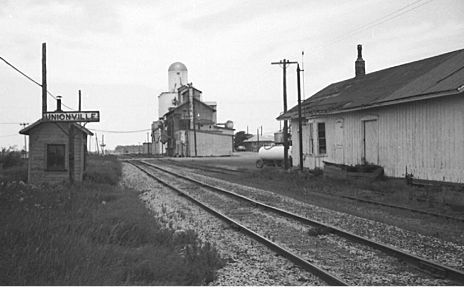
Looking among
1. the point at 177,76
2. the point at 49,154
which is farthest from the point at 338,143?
the point at 177,76

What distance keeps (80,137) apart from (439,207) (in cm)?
1509

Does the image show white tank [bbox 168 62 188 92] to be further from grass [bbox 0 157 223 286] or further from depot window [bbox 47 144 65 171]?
grass [bbox 0 157 223 286]

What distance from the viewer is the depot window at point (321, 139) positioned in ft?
83.1

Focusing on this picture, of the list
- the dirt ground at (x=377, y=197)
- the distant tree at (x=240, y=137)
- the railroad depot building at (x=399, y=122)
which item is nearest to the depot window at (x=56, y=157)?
the dirt ground at (x=377, y=197)

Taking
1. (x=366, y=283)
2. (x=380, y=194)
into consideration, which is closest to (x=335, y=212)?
(x=380, y=194)

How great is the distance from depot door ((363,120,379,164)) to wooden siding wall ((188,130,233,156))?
5557 centimetres

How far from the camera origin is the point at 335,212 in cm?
1248

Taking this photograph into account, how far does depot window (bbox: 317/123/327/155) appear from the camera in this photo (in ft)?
83.1

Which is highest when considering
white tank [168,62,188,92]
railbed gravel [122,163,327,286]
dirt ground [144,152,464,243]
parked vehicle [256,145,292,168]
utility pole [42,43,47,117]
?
white tank [168,62,188,92]

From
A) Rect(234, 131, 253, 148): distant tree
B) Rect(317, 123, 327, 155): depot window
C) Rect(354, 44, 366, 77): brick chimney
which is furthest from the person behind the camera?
Rect(234, 131, 253, 148): distant tree

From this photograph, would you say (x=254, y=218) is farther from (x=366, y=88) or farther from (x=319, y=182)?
(x=366, y=88)

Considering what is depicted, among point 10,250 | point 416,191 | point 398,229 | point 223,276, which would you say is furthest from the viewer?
point 416,191

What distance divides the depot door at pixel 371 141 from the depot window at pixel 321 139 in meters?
4.57

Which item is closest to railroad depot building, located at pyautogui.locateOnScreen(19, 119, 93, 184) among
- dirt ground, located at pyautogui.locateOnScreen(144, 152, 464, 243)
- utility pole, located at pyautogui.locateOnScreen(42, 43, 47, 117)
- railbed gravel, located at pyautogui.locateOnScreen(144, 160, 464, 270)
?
utility pole, located at pyautogui.locateOnScreen(42, 43, 47, 117)
